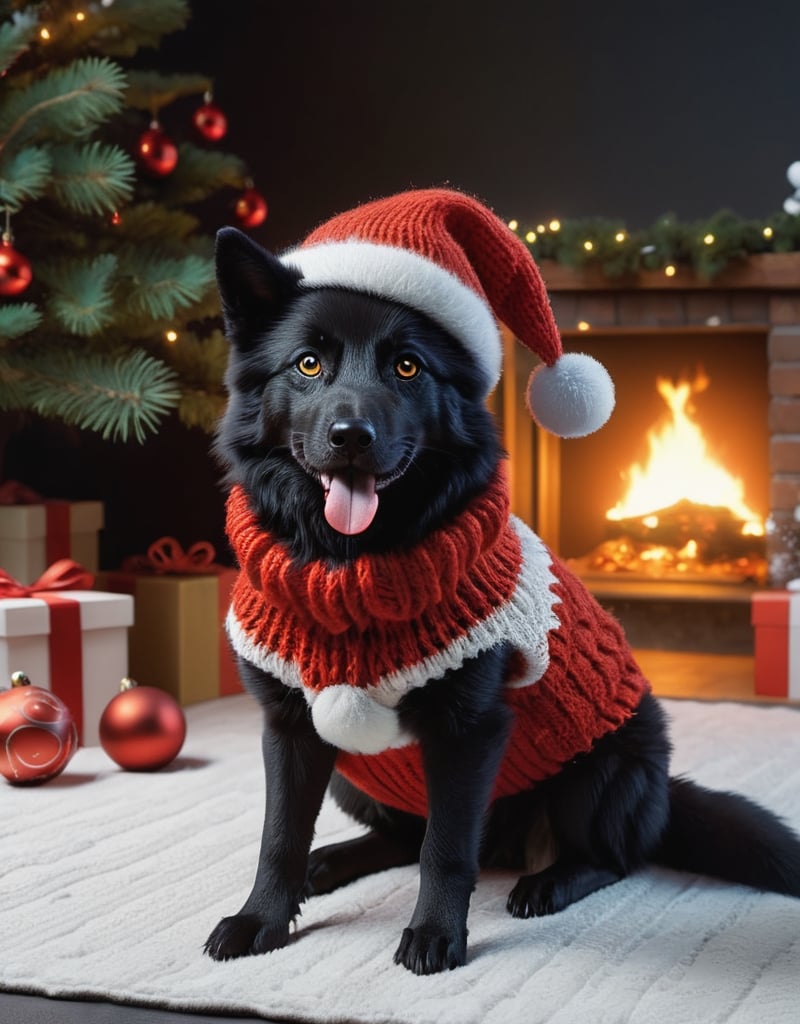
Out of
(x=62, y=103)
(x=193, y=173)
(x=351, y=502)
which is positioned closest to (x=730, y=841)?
(x=351, y=502)

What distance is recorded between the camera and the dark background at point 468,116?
326 cm

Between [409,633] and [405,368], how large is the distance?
Result: 0.90ft

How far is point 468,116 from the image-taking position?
346cm

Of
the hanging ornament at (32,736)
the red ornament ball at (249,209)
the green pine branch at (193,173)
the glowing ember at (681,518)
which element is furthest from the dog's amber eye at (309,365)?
the glowing ember at (681,518)

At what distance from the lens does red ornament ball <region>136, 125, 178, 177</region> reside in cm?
264

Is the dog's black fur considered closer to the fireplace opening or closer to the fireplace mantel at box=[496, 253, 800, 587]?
the fireplace mantel at box=[496, 253, 800, 587]

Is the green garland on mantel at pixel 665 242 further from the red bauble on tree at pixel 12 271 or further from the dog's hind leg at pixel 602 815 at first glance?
the dog's hind leg at pixel 602 815

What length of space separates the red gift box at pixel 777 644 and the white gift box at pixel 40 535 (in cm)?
155

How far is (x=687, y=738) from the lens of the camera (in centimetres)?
239

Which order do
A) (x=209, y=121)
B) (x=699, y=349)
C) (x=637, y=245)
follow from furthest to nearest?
(x=699, y=349), (x=637, y=245), (x=209, y=121)

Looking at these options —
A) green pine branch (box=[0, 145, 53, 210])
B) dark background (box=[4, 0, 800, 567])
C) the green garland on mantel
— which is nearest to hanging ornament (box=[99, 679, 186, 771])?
green pine branch (box=[0, 145, 53, 210])

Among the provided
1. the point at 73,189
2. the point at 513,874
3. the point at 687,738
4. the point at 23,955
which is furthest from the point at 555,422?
the point at 73,189

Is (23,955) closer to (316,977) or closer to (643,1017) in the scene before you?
(316,977)

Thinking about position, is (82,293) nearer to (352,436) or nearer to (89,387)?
(89,387)
